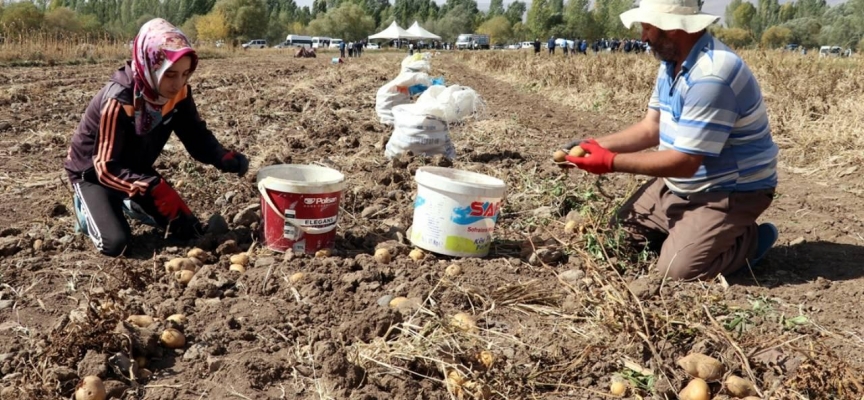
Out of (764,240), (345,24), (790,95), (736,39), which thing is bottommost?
(764,240)

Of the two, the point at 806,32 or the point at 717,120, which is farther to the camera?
the point at 806,32

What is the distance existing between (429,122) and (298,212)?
7.27ft

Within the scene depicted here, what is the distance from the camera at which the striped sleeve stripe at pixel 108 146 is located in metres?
3.30

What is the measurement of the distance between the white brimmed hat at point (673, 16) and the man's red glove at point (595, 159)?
61cm

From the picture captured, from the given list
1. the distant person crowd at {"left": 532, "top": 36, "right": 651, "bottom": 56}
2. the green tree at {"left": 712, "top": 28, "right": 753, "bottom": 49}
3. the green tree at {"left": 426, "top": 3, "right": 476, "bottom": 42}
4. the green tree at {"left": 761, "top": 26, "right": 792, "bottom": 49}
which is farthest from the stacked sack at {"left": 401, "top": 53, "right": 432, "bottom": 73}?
the green tree at {"left": 426, "top": 3, "right": 476, "bottom": 42}

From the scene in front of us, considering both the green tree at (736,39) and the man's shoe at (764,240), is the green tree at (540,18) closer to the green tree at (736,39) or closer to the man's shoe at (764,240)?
the green tree at (736,39)

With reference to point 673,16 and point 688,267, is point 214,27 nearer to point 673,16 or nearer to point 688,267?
point 673,16

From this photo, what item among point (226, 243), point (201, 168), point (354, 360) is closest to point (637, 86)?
point (201, 168)

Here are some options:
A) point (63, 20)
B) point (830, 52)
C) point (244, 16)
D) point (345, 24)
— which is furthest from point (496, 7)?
point (830, 52)

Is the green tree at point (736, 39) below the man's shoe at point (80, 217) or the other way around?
the other way around

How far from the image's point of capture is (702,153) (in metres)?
3.03

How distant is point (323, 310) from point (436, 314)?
1.56ft

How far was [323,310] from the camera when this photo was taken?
2.79 m

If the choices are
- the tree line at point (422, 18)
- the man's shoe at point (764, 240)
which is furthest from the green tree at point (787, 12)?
the man's shoe at point (764, 240)
